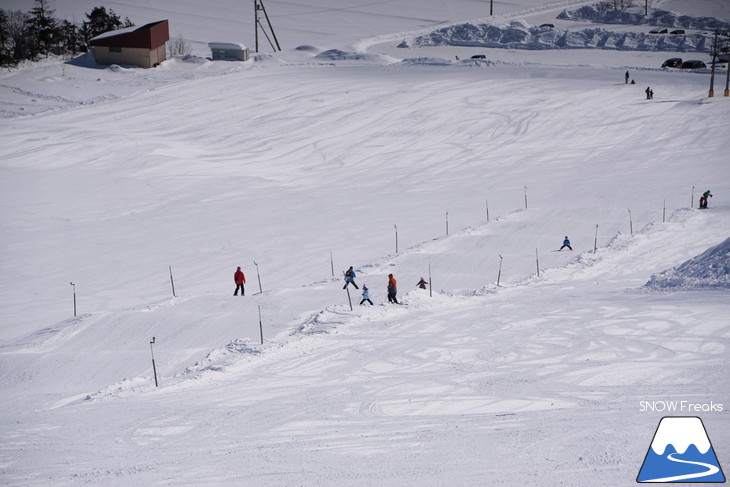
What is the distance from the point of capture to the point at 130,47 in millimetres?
61094

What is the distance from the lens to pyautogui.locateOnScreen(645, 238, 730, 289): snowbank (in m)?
20.7

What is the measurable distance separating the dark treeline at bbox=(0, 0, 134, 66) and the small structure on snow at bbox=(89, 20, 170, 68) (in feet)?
24.1

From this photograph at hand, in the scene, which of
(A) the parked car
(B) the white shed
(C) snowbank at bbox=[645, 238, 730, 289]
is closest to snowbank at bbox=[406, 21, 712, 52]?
(A) the parked car

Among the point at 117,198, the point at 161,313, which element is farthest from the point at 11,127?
the point at 161,313

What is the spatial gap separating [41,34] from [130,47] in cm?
1520

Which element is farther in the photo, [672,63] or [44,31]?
[44,31]

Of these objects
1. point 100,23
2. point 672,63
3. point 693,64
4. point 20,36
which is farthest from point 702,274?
point 100,23

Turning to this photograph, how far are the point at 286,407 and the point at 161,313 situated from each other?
7.77 m

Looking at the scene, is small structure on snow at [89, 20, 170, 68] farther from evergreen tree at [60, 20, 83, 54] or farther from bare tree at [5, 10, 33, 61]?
evergreen tree at [60, 20, 83, 54]

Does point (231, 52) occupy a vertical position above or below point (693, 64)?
above

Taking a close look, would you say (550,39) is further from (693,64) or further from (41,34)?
(41,34)

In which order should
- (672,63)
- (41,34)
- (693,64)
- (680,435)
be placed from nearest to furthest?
(680,435) → (693,64) → (672,63) → (41,34)

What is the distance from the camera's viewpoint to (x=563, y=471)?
421 inches

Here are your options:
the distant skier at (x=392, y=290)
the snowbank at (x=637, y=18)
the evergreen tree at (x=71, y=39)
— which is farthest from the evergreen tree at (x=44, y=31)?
the distant skier at (x=392, y=290)
